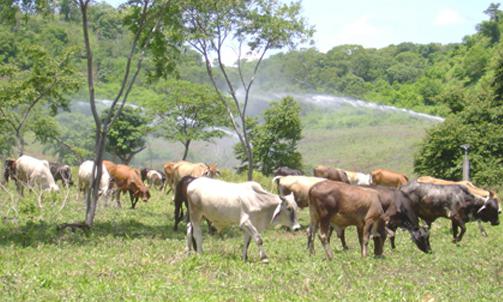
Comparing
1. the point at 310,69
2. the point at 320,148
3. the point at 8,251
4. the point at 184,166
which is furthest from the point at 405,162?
the point at 310,69

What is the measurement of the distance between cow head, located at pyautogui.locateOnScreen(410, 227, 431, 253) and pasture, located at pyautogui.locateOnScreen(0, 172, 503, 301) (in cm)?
23

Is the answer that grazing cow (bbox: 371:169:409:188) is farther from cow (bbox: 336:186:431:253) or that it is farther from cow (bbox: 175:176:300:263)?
cow (bbox: 175:176:300:263)

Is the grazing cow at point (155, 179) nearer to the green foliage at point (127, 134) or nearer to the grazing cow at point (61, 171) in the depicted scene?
the grazing cow at point (61, 171)

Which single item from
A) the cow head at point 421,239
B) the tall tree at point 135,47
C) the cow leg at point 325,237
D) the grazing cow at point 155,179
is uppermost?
the tall tree at point 135,47

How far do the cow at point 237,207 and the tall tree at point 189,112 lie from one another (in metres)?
35.6

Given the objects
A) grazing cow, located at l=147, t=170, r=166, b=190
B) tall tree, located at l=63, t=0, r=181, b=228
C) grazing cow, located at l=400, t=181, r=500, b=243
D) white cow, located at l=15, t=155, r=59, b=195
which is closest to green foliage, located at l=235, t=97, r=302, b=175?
grazing cow, located at l=147, t=170, r=166, b=190

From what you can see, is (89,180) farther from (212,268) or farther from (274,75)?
(274,75)

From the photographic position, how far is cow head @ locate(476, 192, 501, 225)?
22094 millimetres

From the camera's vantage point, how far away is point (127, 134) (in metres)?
60.4

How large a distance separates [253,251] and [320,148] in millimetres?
59208

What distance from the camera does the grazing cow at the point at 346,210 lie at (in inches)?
604

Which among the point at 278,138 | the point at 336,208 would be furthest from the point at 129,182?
the point at 278,138

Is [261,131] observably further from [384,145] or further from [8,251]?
[8,251]

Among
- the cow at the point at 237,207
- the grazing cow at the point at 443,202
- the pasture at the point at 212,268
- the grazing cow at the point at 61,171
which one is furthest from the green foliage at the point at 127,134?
the cow at the point at 237,207
